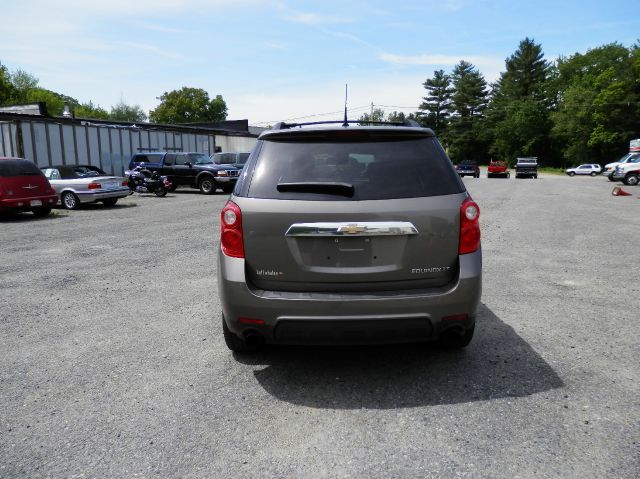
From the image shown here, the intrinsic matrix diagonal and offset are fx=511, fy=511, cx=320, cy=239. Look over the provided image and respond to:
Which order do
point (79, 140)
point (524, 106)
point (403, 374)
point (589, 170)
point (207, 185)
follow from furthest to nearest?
point (524, 106)
point (589, 170)
point (79, 140)
point (207, 185)
point (403, 374)

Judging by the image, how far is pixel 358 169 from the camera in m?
3.50

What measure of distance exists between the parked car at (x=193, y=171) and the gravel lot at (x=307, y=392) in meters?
16.8

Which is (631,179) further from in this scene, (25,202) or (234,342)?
(234,342)

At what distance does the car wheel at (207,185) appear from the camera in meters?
23.5

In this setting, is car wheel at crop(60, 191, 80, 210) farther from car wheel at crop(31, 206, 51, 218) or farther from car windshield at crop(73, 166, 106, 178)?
car wheel at crop(31, 206, 51, 218)

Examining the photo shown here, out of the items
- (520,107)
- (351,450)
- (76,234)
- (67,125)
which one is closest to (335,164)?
(351,450)

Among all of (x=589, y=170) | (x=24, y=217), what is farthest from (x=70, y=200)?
(x=589, y=170)

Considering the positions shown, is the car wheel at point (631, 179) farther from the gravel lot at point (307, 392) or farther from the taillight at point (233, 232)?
the taillight at point (233, 232)

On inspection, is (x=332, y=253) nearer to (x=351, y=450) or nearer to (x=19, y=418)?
(x=351, y=450)

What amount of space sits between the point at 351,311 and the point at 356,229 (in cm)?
53

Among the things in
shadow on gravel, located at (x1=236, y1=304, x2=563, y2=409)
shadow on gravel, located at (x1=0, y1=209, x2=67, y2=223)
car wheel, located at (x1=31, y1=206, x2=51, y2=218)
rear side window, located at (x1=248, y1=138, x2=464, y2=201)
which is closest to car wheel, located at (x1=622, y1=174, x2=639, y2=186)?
shadow on gravel, located at (x1=0, y1=209, x2=67, y2=223)

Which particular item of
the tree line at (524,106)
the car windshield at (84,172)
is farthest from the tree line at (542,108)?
the car windshield at (84,172)

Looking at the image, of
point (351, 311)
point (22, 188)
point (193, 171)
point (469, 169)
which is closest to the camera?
point (351, 311)

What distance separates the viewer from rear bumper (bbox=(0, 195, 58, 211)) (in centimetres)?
1378
